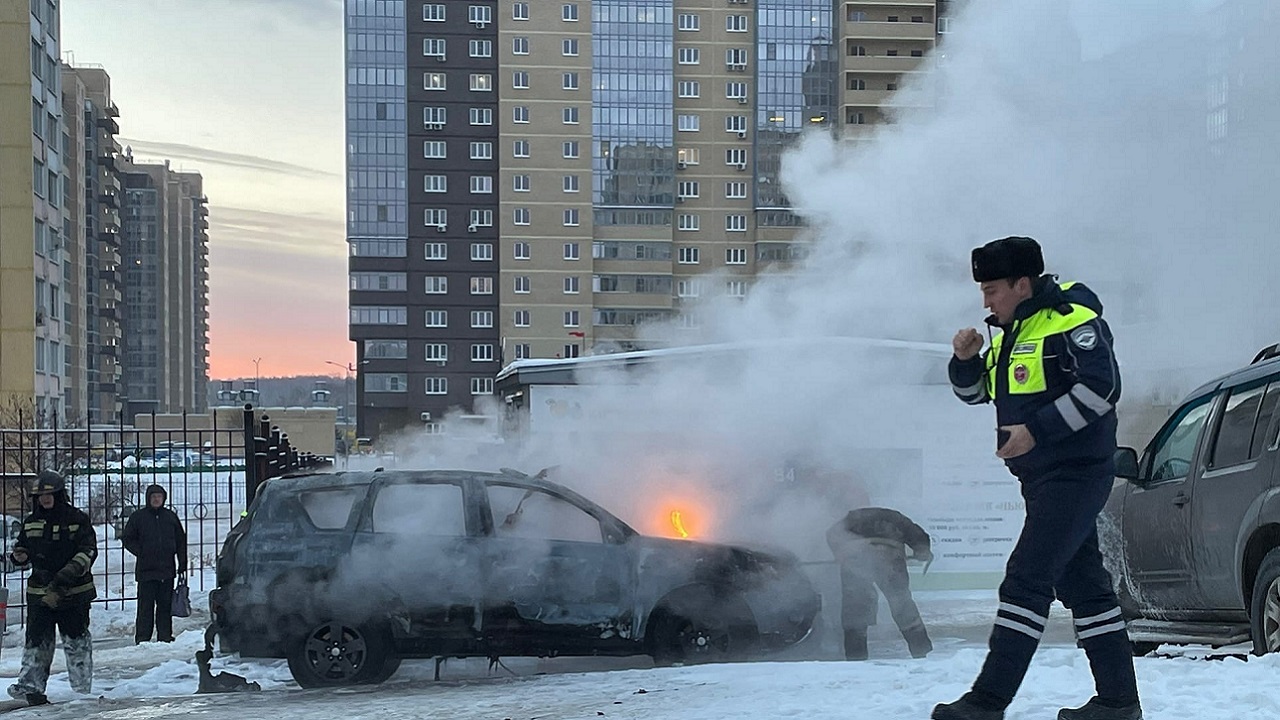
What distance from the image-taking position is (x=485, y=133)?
78312 millimetres

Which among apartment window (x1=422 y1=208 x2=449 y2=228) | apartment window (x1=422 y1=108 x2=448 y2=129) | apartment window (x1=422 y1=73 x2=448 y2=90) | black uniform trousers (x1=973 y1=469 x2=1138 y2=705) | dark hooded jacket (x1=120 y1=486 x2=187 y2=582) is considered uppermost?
apartment window (x1=422 y1=73 x2=448 y2=90)

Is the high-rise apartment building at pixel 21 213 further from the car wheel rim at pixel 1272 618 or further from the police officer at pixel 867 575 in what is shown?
the car wheel rim at pixel 1272 618

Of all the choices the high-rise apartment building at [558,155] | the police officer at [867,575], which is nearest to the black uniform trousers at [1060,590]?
the police officer at [867,575]

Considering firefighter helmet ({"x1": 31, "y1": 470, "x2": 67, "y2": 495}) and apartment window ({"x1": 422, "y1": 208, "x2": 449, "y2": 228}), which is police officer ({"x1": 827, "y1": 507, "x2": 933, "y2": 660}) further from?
apartment window ({"x1": 422, "y1": 208, "x2": 449, "y2": 228})

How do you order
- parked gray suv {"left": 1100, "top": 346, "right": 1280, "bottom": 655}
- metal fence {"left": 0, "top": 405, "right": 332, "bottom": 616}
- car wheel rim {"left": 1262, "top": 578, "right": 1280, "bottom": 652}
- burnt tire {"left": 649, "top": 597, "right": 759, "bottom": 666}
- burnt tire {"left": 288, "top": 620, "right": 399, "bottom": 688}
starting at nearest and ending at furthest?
car wheel rim {"left": 1262, "top": 578, "right": 1280, "bottom": 652} → parked gray suv {"left": 1100, "top": 346, "right": 1280, "bottom": 655} → burnt tire {"left": 288, "top": 620, "right": 399, "bottom": 688} → burnt tire {"left": 649, "top": 597, "right": 759, "bottom": 666} → metal fence {"left": 0, "top": 405, "right": 332, "bottom": 616}

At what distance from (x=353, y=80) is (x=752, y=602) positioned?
7334cm

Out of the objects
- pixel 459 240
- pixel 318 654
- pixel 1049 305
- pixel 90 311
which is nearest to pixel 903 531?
pixel 318 654

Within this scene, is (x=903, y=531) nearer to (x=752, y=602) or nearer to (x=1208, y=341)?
(x=752, y=602)

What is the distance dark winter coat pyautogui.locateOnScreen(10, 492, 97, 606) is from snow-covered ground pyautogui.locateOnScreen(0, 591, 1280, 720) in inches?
32.2

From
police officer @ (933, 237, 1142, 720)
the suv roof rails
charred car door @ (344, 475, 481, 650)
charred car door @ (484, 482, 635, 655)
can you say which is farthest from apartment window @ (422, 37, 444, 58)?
police officer @ (933, 237, 1142, 720)

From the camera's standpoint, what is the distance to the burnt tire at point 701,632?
8.89 m

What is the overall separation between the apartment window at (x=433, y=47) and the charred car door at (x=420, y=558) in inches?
2854

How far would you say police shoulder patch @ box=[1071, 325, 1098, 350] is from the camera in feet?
14.7

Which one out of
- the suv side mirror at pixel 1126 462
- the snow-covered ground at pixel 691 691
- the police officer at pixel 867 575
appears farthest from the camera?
the police officer at pixel 867 575
